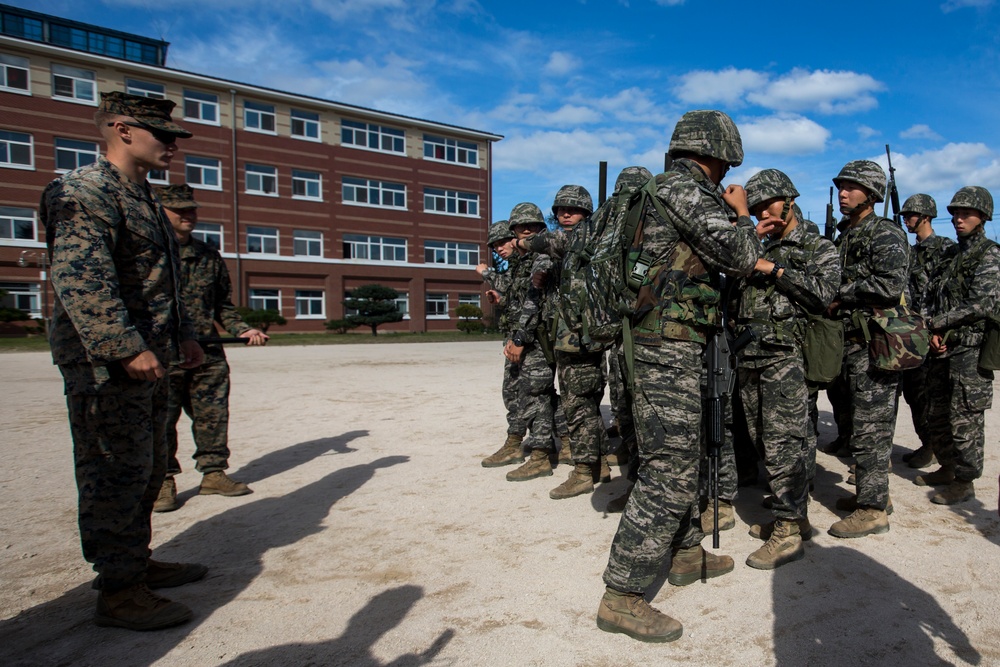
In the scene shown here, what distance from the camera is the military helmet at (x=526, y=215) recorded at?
565cm

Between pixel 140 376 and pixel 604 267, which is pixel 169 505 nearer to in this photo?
pixel 140 376

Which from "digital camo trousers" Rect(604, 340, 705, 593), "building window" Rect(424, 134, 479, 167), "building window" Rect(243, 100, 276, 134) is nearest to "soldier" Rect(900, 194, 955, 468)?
"digital camo trousers" Rect(604, 340, 705, 593)

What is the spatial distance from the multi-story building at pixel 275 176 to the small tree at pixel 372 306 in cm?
291

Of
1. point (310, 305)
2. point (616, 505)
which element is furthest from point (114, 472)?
point (310, 305)

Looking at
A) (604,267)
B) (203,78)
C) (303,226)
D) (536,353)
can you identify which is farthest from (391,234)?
(604,267)

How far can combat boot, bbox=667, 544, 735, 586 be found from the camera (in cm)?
322

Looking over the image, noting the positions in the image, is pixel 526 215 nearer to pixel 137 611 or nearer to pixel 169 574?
pixel 169 574

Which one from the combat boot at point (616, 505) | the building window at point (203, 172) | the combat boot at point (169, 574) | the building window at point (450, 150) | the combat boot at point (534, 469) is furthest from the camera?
the building window at point (450, 150)

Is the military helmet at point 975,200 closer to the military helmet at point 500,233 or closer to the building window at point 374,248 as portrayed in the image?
the military helmet at point 500,233

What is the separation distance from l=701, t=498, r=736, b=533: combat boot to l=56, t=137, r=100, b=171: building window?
3367 centimetres

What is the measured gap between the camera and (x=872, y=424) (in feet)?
13.1

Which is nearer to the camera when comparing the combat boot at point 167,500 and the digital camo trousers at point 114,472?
the digital camo trousers at point 114,472

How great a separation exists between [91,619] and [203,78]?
113 ft

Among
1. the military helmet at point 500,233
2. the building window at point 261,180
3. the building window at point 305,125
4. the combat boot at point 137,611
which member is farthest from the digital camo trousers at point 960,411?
the building window at point 305,125
